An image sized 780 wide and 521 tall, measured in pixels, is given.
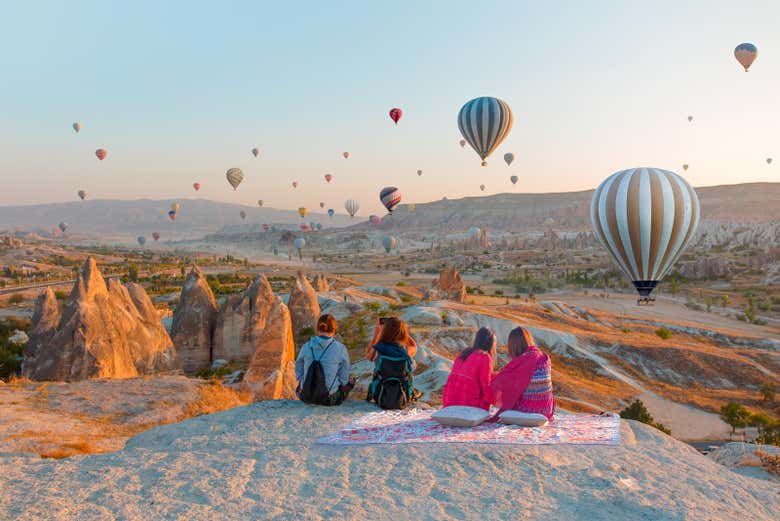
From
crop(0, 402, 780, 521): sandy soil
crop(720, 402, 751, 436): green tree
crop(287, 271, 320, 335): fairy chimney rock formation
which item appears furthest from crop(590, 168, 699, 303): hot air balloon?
crop(0, 402, 780, 521): sandy soil

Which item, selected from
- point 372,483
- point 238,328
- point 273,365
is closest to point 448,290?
point 238,328

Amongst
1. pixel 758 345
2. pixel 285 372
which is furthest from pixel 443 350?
pixel 758 345

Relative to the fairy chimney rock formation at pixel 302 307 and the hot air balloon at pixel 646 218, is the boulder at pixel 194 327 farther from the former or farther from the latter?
the hot air balloon at pixel 646 218

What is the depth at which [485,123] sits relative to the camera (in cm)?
3644

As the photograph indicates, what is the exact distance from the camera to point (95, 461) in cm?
591

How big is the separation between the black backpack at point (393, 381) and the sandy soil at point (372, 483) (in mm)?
1506

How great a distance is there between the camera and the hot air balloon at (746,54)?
4391 cm

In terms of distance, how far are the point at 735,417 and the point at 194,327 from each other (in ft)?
58.4

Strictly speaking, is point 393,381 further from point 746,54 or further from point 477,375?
point 746,54

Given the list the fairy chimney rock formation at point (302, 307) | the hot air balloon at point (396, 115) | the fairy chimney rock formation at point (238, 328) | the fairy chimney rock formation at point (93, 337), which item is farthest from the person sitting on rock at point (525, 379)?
the hot air balloon at point (396, 115)

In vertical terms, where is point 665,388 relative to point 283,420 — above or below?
below

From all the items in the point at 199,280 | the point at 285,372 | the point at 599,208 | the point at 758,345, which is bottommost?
the point at 758,345

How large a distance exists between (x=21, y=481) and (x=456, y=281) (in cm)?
3022

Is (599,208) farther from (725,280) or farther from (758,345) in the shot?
(725,280)
